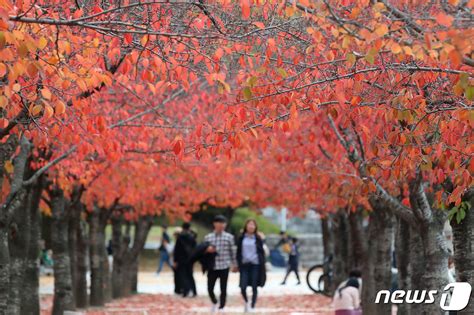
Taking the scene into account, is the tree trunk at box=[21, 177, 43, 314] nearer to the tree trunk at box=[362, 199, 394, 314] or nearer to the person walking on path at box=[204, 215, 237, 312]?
the person walking on path at box=[204, 215, 237, 312]

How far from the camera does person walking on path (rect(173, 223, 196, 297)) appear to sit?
97.0 ft

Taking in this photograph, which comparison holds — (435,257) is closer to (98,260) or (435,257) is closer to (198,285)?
(98,260)

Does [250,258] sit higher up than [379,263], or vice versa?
[250,258]

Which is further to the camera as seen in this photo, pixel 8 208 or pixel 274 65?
pixel 8 208

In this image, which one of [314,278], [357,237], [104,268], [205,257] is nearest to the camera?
[205,257]

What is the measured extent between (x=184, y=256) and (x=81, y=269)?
5.28m

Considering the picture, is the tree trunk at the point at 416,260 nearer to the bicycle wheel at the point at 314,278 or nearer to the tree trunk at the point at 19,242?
the tree trunk at the point at 19,242

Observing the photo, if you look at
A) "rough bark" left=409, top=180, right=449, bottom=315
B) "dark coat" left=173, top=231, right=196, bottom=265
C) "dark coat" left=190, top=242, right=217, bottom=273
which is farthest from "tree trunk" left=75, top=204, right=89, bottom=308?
"rough bark" left=409, top=180, right=449, bottom=315

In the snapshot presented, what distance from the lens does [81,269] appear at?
25531mm

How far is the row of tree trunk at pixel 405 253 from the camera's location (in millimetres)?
13547

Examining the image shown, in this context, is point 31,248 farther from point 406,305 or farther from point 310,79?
point 310,79

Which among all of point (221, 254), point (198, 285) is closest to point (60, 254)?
point (221, 254)

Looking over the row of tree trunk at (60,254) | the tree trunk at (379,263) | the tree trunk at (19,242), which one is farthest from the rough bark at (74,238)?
the tree trunk at (379,263)

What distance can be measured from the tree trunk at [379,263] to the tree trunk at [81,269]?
23.5ft
